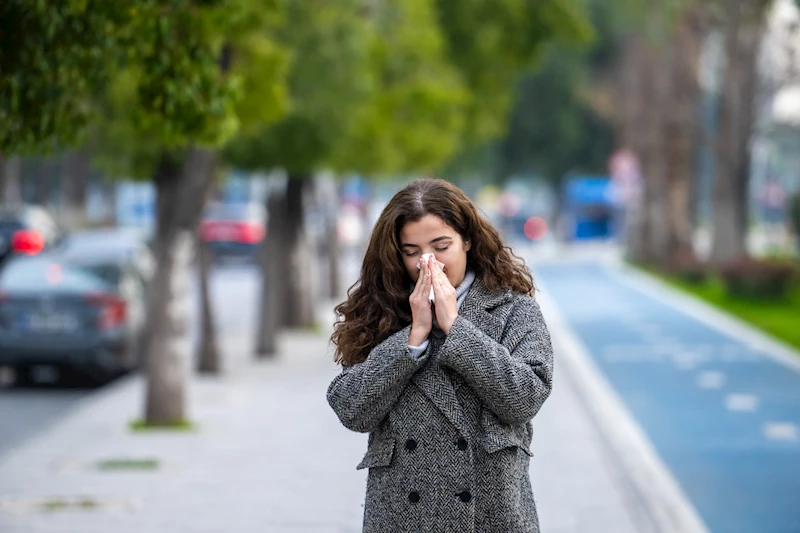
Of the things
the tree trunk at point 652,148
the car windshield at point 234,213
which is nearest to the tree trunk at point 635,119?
the tree trunk at point 652,148

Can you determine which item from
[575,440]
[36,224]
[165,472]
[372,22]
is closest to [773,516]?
[575,440]

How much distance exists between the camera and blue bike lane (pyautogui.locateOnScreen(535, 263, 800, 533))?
882 cm

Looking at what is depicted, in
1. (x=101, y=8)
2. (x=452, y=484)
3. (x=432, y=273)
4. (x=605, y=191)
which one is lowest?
(x=605, y=191)

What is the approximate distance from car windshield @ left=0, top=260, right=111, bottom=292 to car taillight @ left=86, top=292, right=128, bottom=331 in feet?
0.41

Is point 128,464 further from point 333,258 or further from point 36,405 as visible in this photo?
point 333,258

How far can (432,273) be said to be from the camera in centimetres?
373

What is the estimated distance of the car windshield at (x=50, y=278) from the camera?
1490cm

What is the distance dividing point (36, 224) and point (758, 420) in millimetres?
21943

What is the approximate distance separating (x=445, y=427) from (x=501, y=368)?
8.9 inches

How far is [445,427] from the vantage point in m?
3.77

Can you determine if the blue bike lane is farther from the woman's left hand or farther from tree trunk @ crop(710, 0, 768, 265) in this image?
tree trunk @ crop(710, 0, 768, 265)

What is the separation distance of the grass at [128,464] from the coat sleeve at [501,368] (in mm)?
6214

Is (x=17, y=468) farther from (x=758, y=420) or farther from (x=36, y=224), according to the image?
(x=36, y=224)

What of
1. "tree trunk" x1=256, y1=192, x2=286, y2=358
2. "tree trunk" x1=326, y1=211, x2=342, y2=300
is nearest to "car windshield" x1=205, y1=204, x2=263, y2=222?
"tree trunk" x1=326, y1=211, x2=342, y2=300
